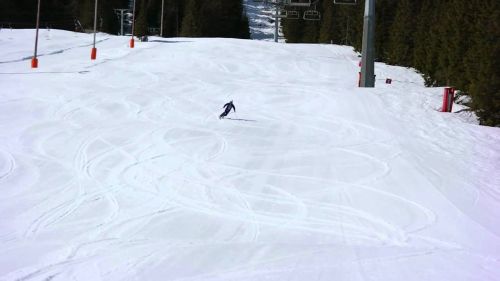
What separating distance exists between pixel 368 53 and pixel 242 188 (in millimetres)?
15917

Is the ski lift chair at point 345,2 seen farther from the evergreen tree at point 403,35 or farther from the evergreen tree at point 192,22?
the evergreen tree at point 192,22

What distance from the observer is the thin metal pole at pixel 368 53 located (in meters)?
22.5

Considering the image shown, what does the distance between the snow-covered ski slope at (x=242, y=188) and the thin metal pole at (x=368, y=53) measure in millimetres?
3490

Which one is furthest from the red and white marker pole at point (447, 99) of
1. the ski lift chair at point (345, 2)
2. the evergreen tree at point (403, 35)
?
Result: the evergreen tree at point (403, 35)

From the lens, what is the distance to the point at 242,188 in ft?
26.9

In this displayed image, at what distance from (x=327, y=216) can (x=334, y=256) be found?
1.42 meters

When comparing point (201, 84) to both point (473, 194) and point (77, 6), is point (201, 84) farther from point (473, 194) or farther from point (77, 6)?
point (77, 6)

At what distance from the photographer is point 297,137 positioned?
41.0 feet

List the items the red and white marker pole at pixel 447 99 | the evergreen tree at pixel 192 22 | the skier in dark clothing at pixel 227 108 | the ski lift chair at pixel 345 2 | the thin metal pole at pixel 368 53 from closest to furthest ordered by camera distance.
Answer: the skier in dark clothing at pixel 227 108 < the red and white marker pole at pixel 447 99 < the thin metal pole at pixel 368 53 < the ski lift chair at pixel 345 2 < the evergreen tree at pixel 192 22

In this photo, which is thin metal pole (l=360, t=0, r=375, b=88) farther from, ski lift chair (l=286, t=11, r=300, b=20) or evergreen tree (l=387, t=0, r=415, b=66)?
ski lift chair (l=286, t=11, r=300, b=20)

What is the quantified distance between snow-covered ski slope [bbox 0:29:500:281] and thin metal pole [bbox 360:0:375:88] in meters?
3.49

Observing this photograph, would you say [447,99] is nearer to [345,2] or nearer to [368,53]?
[368,53]

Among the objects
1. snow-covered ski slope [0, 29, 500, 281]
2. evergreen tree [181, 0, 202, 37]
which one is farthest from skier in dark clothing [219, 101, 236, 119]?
evergreen tree [181, 0, 202, 37]

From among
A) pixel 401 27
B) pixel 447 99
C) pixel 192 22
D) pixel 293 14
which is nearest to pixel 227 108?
pixel 447 99
